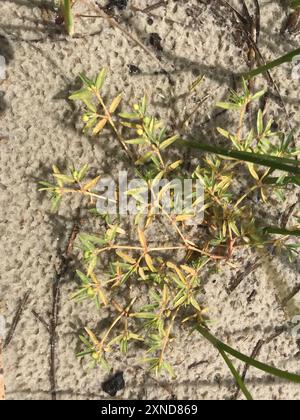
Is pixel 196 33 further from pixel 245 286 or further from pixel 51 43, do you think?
pixel 245 286

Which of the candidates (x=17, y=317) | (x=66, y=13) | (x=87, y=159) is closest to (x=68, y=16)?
(x=66, y=13)

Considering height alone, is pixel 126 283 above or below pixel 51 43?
below

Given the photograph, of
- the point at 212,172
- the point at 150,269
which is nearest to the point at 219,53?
the point at 212,172

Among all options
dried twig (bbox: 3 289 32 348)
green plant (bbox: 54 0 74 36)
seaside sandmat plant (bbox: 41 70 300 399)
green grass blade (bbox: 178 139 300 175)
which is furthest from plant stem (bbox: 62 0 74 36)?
dried twig (bbox: 3 289 32 348)

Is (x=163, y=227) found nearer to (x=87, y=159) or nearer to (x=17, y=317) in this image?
(x=87, y=159)

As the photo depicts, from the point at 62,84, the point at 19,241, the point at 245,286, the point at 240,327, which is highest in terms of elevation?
the point at 62,84

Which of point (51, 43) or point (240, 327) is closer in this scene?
point (51, 43)
